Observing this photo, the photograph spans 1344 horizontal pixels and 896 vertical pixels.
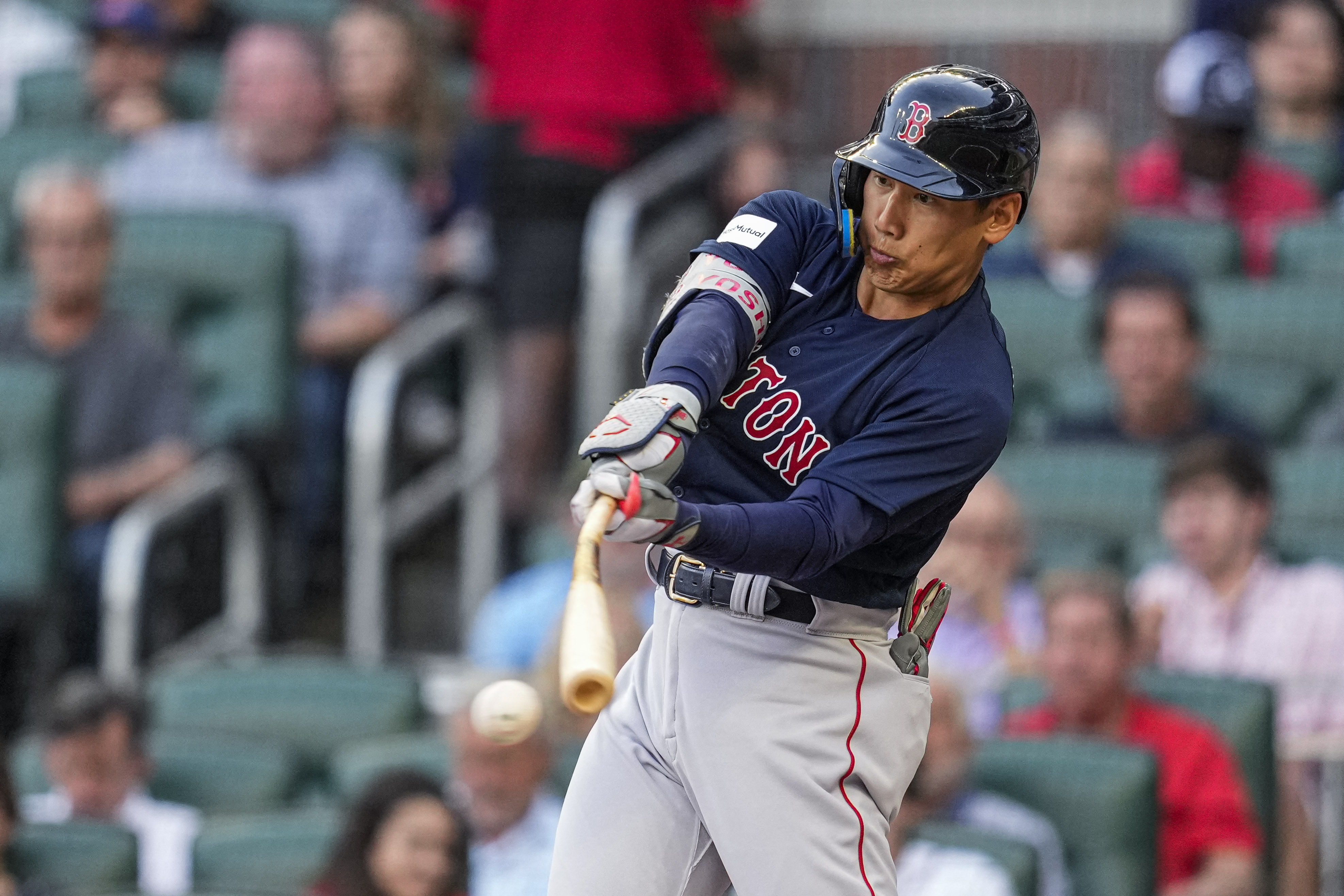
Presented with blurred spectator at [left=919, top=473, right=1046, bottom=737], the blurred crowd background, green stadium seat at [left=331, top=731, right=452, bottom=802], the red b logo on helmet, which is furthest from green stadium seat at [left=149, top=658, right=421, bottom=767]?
the red b logo on helmet

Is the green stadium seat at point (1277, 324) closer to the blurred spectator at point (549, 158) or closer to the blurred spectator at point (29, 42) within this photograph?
the blurred spectator at point (549, 158)

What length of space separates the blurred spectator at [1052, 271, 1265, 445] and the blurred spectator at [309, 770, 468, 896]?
2.13m

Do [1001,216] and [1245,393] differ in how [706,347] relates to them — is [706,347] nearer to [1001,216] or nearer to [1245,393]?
[1001,216]

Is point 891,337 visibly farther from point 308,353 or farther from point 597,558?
point 308,353

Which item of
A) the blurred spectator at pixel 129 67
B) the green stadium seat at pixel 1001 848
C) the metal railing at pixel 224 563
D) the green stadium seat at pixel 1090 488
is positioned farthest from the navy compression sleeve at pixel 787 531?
the blurred spectator at pixel 129 67

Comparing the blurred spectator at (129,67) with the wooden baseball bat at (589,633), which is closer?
the wooden baseball bat at (589,633)

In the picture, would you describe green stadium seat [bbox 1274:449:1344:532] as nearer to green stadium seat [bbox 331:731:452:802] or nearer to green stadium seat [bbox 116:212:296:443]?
green stadium seat [bbox 331:731:452:802]

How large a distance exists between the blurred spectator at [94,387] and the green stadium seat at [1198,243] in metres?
2.79

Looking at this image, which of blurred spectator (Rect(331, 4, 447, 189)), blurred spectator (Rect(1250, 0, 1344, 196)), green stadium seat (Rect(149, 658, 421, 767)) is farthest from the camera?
blurred spectator (Rect(331, 4, 447, 189))

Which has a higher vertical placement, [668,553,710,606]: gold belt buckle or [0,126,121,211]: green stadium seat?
[668,553,710,606]: gold belt buckle

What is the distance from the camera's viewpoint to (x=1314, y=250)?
5820 millimetres

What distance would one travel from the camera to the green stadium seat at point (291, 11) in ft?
25.3

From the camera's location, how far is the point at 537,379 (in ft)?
19.2

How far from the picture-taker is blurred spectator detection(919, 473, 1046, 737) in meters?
4.71
